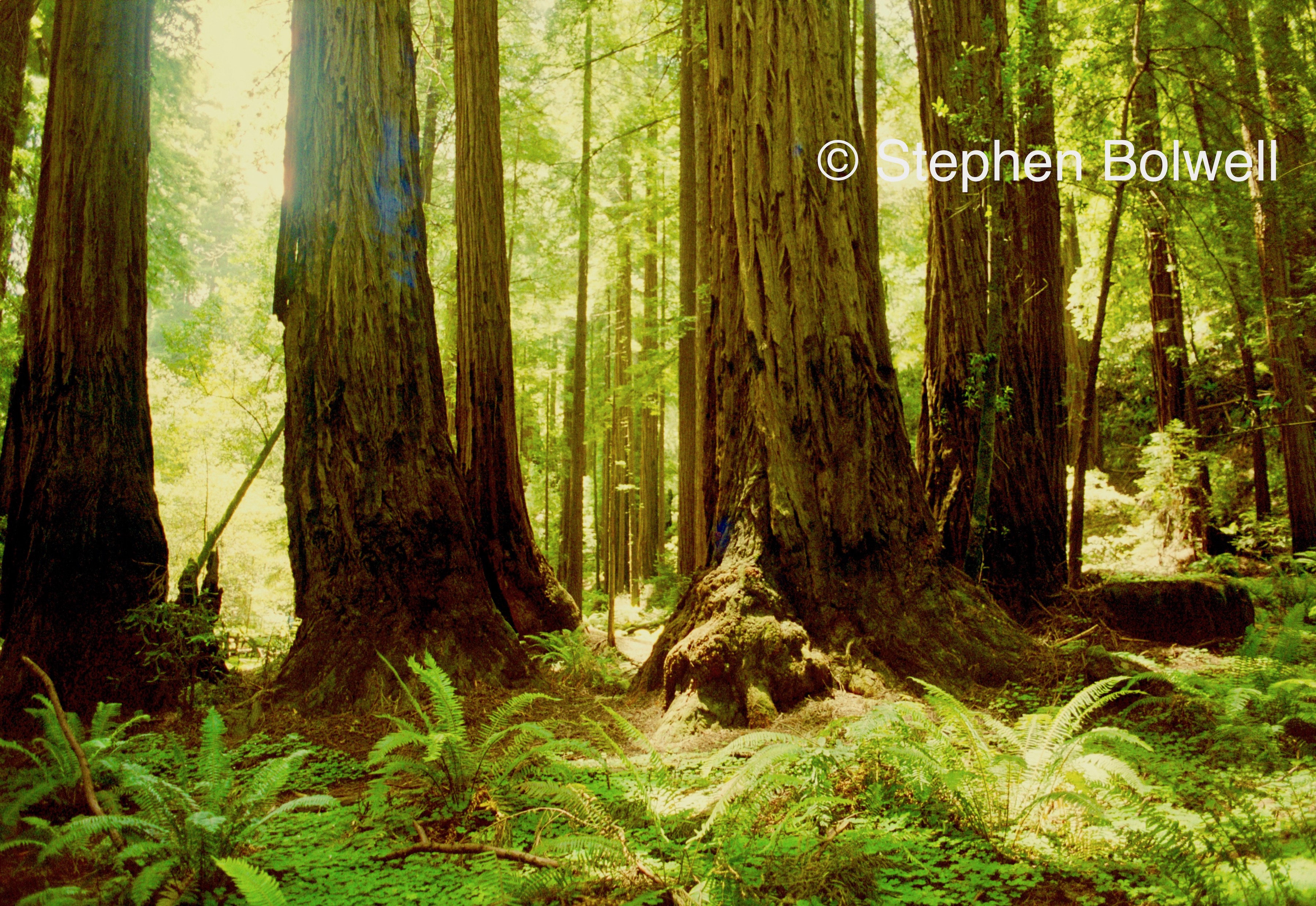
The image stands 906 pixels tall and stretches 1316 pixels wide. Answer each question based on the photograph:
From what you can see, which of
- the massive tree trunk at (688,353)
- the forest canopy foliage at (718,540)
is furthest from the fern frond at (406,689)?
the massive tree trunk at (688,353)

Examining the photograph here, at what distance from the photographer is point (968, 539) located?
5902 millimetres

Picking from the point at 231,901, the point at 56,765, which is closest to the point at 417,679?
the point at 56,765

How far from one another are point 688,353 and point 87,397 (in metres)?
8.27

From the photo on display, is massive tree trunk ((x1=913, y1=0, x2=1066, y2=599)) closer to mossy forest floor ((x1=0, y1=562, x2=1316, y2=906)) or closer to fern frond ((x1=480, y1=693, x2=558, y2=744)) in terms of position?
mossy forest floor ((x1=0, y1=562, x2=1316, y2=906))

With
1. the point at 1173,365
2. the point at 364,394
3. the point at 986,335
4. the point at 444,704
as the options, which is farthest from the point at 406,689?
the point at 1173,365

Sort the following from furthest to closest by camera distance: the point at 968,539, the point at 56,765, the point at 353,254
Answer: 1. the point at 968,539
2. the point at 353,254
3. the point at 56,765

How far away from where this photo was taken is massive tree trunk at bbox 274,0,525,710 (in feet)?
15.5

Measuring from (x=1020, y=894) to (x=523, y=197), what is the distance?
1531 centimetres

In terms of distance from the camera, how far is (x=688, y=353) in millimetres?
11859

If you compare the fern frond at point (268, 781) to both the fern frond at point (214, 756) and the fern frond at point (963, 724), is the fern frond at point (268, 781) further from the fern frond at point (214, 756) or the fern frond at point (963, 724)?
the fern frond at point (963, 724)

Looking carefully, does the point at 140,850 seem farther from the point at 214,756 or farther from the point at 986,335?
the point at 986,335

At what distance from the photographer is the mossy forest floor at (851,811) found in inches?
84.7

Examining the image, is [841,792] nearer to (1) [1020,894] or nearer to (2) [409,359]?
(1) [1020,894]

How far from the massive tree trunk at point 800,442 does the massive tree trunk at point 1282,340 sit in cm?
730
